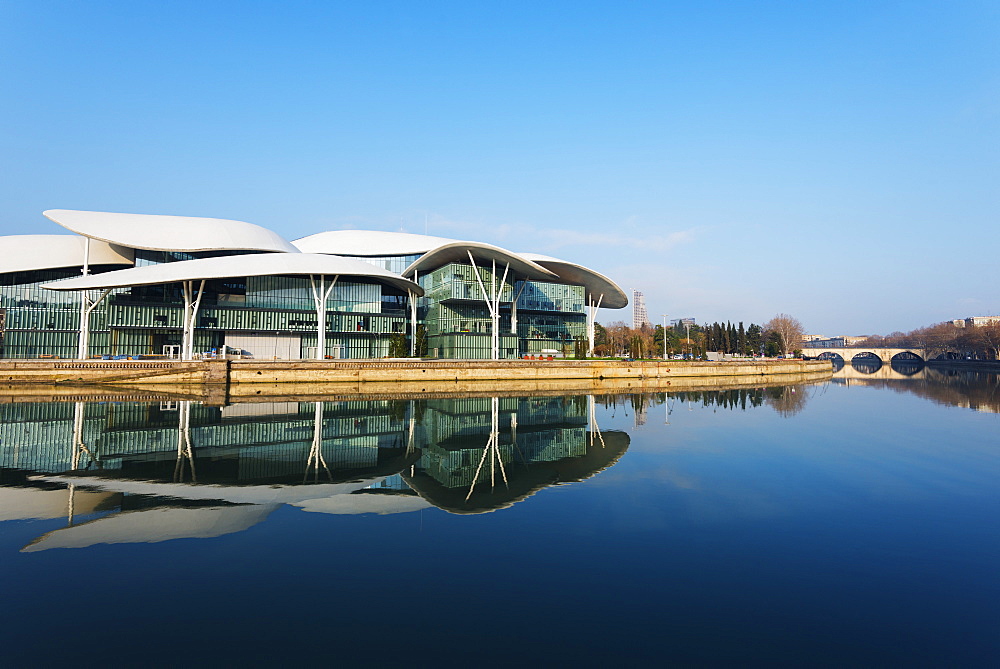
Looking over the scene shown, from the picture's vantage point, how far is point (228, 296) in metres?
51.2

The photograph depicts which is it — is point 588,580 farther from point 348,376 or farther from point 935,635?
point 348,376

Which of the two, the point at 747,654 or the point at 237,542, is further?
the point at 237,542

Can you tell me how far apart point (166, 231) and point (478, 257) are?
34206 millimetres

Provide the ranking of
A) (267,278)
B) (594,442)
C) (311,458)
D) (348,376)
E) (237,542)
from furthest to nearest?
(267,278) < (348,376) < (594,442) < (311,458) < (237,542)

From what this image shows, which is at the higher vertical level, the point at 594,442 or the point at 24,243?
the point at 24,243

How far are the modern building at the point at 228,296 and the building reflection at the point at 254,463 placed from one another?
22.5 m

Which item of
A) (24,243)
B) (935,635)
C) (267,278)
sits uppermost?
(24,243)

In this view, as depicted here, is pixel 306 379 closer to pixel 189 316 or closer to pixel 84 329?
pixel 189 316

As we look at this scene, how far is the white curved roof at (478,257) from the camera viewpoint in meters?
52.3

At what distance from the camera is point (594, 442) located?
→ 20125 millimetres

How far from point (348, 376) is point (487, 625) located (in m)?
35.1

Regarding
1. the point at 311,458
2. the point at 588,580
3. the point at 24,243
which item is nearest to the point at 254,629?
the point at 588,580

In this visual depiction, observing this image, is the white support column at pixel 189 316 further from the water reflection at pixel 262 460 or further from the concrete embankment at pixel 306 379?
the water reflection at pixel 262 460

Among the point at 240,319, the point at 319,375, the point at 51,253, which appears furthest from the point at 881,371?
the point at 51,253
